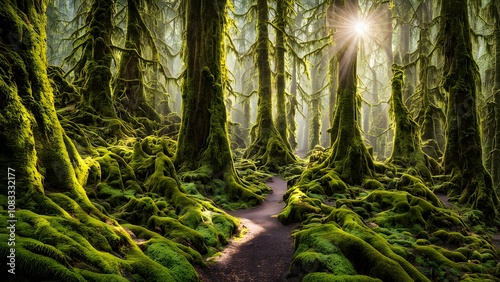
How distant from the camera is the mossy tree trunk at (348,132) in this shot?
36.6 feet

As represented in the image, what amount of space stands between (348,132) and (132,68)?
38.0 feet

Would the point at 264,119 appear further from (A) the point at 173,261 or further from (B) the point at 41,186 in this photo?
(B) the point at 41,186

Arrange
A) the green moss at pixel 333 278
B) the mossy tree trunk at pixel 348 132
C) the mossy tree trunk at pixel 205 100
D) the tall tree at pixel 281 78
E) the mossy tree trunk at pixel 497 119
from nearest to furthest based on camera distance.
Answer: the green moss at pixel 333 278 → the mossy tree trunk at pixel 205 100 → the mossy tree trunk at pixel 348 132 → the mossy tree trunk at pixel 497 119 → the tall tree at pixel 281 78

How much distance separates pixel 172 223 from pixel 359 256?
377 centimetres

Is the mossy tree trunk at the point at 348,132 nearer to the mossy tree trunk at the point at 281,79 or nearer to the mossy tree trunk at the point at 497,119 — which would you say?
the mossy tree trunk at the point at 281,79

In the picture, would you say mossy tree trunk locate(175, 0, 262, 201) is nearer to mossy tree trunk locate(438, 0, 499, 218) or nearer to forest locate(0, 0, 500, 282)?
forest locate(0, 0, 500, 282)

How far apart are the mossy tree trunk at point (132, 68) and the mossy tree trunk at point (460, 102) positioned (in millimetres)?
13001

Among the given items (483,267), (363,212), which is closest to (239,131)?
(363,212)

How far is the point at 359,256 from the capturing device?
210 inches

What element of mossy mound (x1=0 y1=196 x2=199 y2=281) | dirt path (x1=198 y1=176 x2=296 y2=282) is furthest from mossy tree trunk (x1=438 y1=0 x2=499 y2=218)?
mossy mound (x1=0 y1=196 x2=199 y2=281)

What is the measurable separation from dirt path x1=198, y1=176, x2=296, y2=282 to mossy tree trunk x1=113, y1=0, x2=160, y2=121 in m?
10.0

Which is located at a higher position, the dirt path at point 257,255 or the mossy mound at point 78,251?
the mossy mound at point 78,251

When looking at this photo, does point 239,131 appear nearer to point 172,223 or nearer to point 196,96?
point 196,96

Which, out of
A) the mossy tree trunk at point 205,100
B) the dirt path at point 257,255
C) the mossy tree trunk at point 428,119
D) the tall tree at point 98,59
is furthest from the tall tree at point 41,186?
the mossy tree trunk at point 428,119
